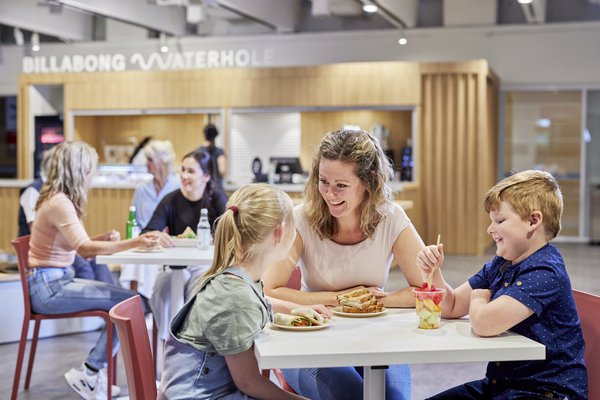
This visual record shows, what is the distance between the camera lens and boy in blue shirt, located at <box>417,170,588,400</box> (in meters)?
2.23

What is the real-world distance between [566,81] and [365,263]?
10116 millimetres

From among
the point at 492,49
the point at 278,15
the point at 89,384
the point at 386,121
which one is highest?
the point at 278,15

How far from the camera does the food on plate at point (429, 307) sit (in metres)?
2.34

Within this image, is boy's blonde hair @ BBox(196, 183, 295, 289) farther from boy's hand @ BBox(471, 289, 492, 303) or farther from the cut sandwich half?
boy's hand @ BBox(471, 289, 492, 303)

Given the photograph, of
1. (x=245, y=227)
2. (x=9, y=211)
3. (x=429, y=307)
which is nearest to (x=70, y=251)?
(x=245, y=227)

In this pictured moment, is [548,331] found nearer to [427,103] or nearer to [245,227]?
[245,227]

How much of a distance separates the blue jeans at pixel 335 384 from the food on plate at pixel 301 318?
A: 1.05 feet

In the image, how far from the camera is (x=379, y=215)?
297 cm

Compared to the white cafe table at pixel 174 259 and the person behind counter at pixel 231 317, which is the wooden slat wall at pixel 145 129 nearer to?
the white cafe table at pixel 174 259

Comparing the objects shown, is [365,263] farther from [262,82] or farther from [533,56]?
[533,56]

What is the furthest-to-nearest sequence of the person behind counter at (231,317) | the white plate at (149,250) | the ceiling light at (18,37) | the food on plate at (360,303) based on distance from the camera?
the ceiling light at (18,37) → the white plate at (149,250) → the food on plate at (360,303) → the person behind counter at (231,317)

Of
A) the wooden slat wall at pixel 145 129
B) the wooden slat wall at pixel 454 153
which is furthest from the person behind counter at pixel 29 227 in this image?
the wooden slat wall at pixel 145 129

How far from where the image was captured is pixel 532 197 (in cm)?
230

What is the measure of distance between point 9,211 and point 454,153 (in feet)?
19.7
